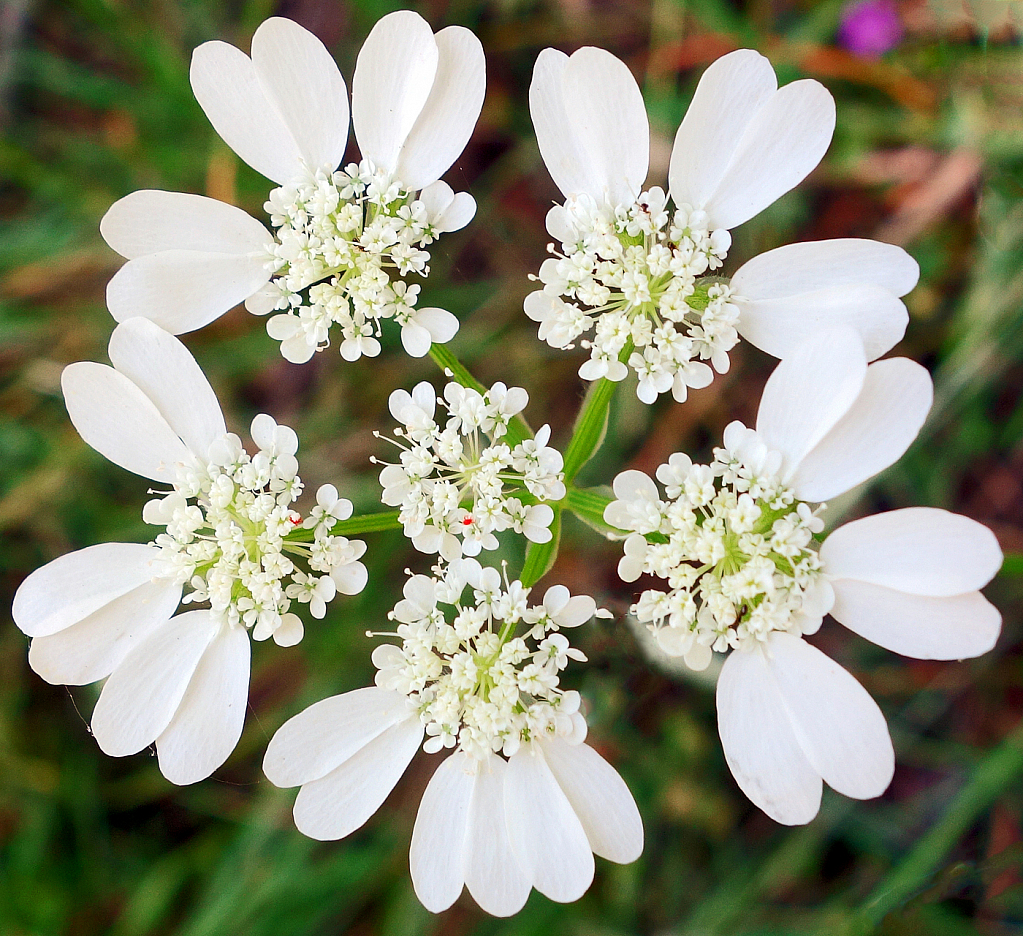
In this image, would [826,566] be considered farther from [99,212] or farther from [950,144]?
[99,212]

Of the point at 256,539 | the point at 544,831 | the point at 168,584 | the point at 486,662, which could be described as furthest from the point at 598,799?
the point at 168,584

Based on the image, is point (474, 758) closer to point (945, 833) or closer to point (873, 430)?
point (873, 430)

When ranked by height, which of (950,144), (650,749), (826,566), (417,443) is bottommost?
(650,749)

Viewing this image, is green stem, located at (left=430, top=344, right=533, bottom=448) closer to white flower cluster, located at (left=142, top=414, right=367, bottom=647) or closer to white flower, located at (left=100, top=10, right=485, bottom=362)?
white flower, located at (left=100, top=10, right=485, bottom=362)

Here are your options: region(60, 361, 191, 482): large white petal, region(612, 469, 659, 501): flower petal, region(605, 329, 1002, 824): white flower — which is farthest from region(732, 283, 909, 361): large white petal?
region(60, 361, 191, 482): large white petal

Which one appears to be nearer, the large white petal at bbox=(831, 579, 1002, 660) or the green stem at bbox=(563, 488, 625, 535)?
the large white petal at bbox=(831, 579, 1002, 660)

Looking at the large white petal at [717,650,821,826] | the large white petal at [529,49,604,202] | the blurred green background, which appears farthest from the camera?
the blurred green background

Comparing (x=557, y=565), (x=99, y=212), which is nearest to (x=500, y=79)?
(x=99, y=212)
